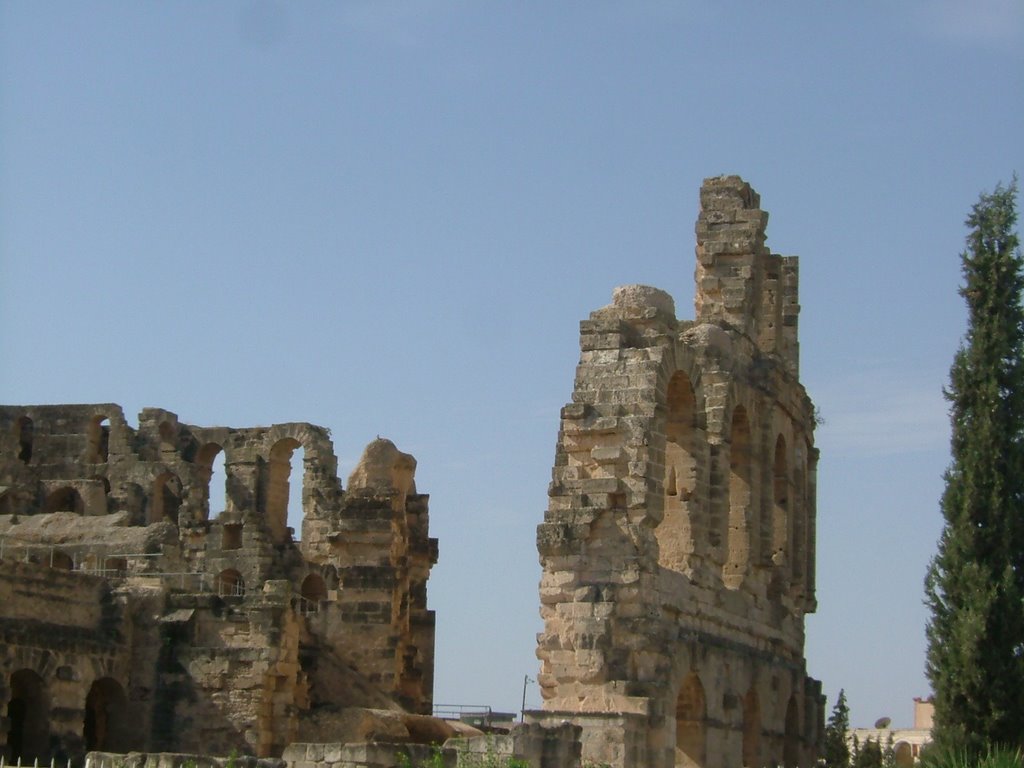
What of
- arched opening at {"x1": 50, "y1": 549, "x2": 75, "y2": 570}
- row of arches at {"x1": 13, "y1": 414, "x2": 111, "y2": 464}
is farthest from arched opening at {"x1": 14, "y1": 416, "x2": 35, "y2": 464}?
arched opening at {"x1": 50, "y1": 549, "x2": 75, "y2": 570}

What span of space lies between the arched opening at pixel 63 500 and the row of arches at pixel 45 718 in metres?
14.4

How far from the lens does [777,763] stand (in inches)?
1011

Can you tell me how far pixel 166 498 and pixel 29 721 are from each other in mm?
16361

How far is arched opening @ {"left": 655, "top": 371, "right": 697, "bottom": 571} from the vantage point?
23719mm

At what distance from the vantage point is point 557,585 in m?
21.1

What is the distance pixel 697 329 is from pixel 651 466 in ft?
13.8

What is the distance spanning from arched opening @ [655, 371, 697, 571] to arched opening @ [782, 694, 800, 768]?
4296 mm

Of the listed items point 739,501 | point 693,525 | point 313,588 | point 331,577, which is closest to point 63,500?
point 313,588

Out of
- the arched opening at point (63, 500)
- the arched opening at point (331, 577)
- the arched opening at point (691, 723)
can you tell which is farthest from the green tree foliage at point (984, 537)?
the arched opening at point (63, 500)

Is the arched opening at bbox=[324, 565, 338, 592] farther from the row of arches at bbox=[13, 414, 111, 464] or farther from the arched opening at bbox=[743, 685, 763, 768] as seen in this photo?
the arched opening at bbox=[743, 685, 763, 768]

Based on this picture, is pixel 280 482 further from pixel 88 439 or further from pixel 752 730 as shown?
pixel 752 730

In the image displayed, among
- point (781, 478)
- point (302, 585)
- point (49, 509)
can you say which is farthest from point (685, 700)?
point (49, 509)

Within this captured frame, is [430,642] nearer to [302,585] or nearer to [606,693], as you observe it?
[302,585]

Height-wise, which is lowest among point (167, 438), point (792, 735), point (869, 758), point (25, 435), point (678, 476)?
point (869, 758)
